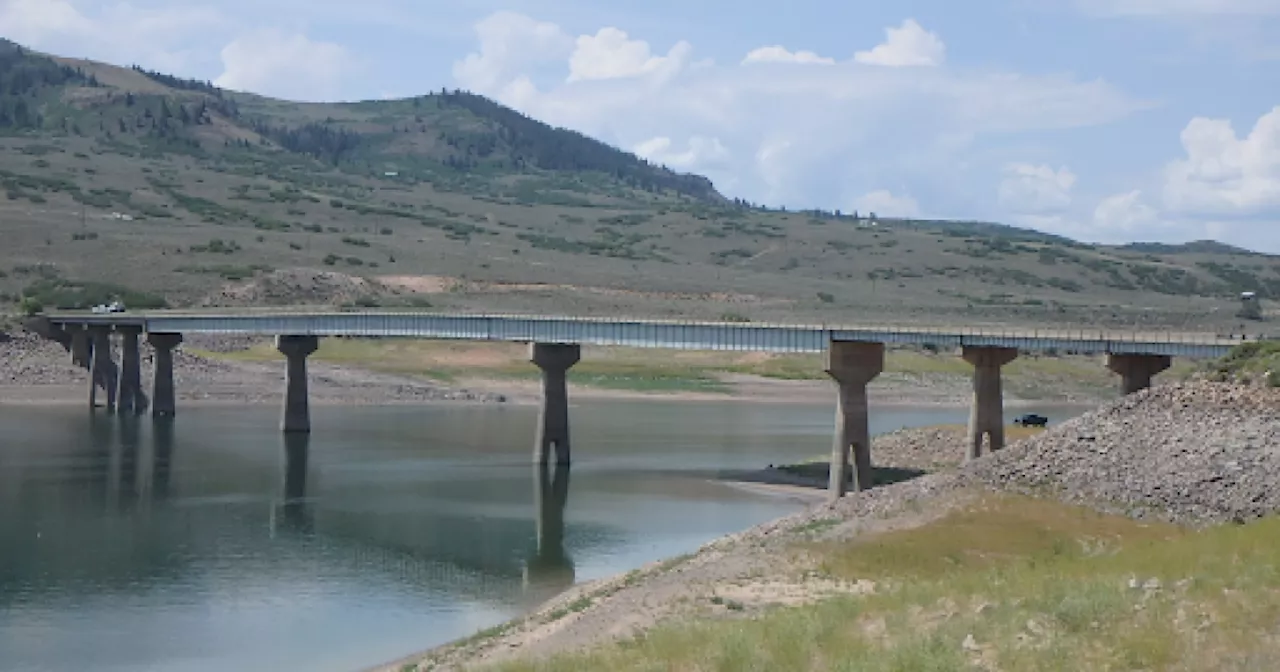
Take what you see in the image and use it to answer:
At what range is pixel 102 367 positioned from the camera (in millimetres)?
107938

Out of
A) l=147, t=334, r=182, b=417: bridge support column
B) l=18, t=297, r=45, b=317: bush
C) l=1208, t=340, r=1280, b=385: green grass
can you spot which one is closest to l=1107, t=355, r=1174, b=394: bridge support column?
l=1208, t=340, r=1280, b=385: green grass

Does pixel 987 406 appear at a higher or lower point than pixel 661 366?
higher

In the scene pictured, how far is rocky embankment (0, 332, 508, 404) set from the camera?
10844 cm

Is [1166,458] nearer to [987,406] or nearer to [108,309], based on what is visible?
[987,406]

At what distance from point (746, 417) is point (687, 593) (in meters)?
71.8

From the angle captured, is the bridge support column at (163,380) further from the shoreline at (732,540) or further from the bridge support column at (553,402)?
the shoreline at (732,540)

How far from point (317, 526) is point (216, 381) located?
197ft

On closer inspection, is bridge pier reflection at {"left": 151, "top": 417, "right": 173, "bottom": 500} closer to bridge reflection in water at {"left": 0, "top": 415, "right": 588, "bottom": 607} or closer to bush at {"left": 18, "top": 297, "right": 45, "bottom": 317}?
bridge reflection in water at {"left": 0, "top": 415, "right": 588, "bottom": 607}

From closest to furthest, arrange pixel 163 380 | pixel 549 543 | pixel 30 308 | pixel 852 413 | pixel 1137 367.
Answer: pixel 549 543 → pixel 1137 367 → pixel 852 413 → pixel 163 380 → pixel 30 308

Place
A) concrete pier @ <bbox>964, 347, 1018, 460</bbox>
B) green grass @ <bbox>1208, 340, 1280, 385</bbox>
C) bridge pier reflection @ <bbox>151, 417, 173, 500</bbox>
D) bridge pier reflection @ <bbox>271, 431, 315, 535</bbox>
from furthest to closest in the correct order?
bridge pier reflection @ <bbox>151, 417, 173, 500</bbox>, concrete pier @ <bbox>964, 347, 1018, 460</bbox>, bridge pier reflection @ <bbox>271, 431, 315, 535</bbox>, green grass @ <bbox>1208, 340, 1280, 385</bbox>

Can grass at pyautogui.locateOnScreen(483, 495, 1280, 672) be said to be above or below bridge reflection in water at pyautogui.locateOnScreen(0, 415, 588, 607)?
above

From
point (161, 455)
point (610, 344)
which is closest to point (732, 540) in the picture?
point (610, 344)

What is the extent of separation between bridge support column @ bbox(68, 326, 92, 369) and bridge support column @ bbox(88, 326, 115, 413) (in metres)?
3.75

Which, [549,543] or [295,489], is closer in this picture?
[549,543]
